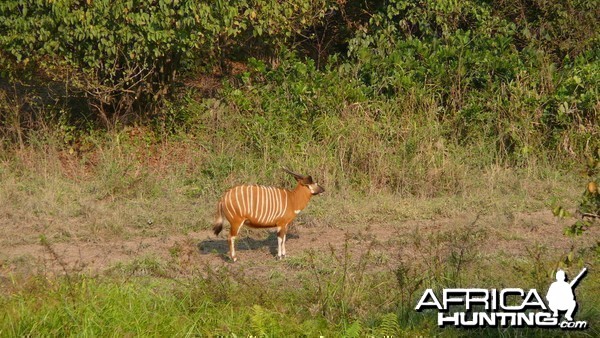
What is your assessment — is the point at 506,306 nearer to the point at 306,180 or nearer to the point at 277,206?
the point at 277,206

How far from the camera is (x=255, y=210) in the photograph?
349 inches

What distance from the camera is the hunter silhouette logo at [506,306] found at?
231 inches

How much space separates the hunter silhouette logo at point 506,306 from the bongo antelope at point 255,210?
2.48m

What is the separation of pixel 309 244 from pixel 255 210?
853 millimetres

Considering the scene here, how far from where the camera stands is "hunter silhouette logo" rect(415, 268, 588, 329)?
586 centimetres

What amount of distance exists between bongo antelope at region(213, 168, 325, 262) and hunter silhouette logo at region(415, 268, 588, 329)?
2.48m

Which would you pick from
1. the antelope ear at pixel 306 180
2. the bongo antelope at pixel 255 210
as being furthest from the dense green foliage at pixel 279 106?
the bongo antelope at pixel 255 210

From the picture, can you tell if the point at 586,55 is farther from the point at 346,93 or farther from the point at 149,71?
the point at 149,71

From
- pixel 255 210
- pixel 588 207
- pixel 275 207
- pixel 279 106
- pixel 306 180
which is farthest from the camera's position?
pixel 279 106

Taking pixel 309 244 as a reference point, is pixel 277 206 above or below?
above

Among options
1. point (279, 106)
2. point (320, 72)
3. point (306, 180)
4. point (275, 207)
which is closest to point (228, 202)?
point (275, 207)

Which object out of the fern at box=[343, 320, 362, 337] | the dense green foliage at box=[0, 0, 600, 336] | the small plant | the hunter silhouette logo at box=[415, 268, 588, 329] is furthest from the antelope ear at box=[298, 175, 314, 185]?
the small plant

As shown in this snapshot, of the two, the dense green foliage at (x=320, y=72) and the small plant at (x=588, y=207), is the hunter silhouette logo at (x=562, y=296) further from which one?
the dense green foliage at (x=320, y=72)

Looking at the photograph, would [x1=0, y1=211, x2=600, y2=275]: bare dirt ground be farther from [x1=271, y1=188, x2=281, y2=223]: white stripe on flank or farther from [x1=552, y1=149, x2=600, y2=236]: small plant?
[x1=552, y1=149, x2=600, y2=236]: small plant
